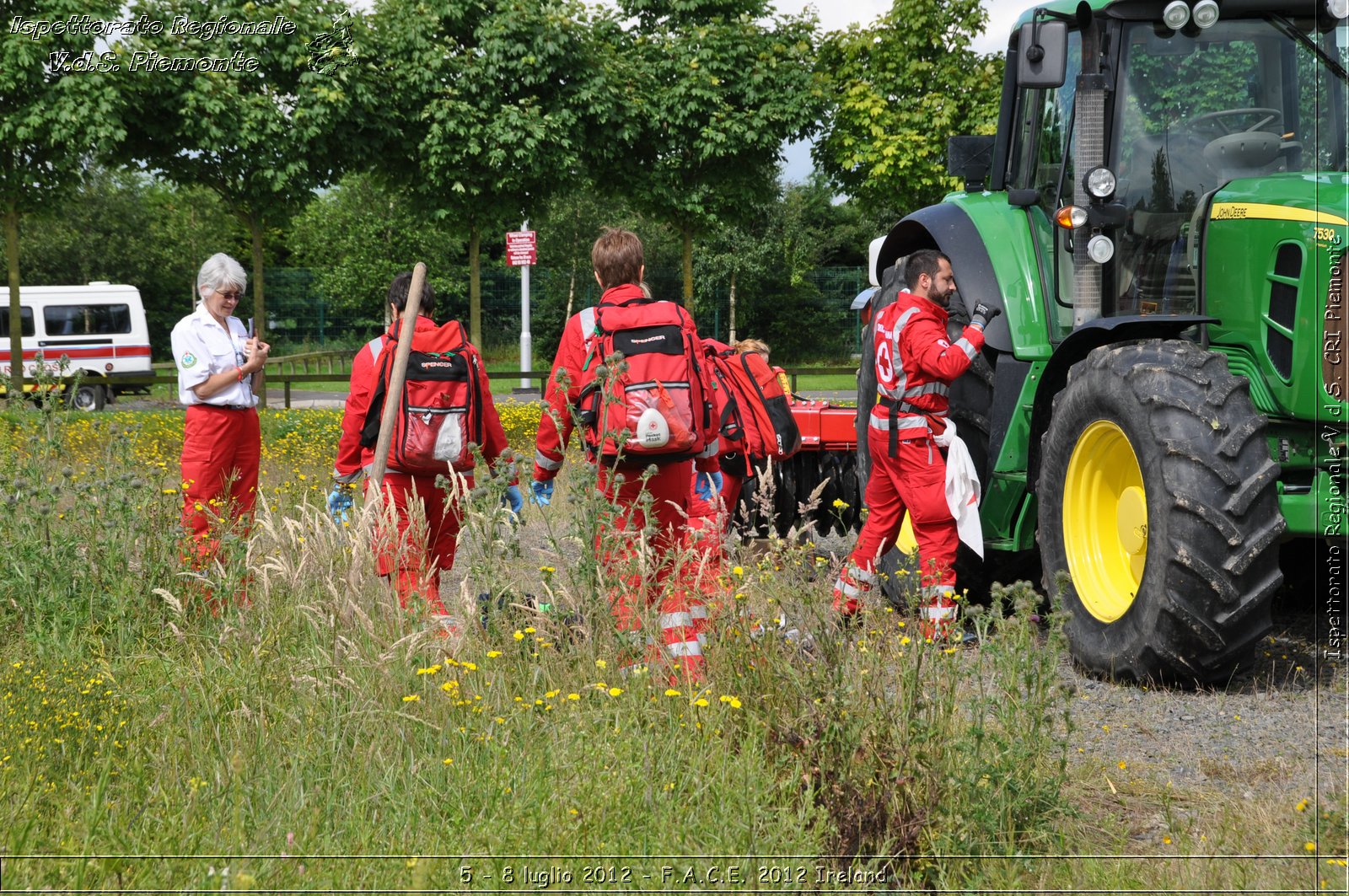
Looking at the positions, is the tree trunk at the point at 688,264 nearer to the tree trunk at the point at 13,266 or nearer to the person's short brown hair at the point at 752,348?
the tree trunk at the point at 13,266

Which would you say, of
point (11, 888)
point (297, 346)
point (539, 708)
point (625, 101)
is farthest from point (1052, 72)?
point (297, 346)

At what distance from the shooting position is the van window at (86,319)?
85.9ft

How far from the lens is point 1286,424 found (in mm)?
4789

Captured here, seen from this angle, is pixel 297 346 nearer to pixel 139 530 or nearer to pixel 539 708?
pixel 139 530

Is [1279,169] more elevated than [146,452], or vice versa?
[1279,169]

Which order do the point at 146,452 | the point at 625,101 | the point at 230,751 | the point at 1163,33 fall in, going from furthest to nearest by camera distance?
the point at 625,101
the point at 146,452
the point at 1163,33
the point at 230,751

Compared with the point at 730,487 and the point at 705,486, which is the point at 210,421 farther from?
the point at 730,487

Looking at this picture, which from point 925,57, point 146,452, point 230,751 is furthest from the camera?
point 925,57

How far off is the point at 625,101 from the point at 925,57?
19.4ft

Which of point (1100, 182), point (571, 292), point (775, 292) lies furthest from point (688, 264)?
point (775, 292)

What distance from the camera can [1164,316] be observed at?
195 inches

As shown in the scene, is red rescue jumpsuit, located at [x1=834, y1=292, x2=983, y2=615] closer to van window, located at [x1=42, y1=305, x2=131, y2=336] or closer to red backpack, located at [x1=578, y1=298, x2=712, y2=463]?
red backpack, located at [x1=578, y1=298, x2=712, y2=463]

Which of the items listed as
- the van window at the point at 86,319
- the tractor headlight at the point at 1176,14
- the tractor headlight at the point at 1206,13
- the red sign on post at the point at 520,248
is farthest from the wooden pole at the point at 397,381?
the van window at the point at 86,319

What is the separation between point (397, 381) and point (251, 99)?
11.8m
